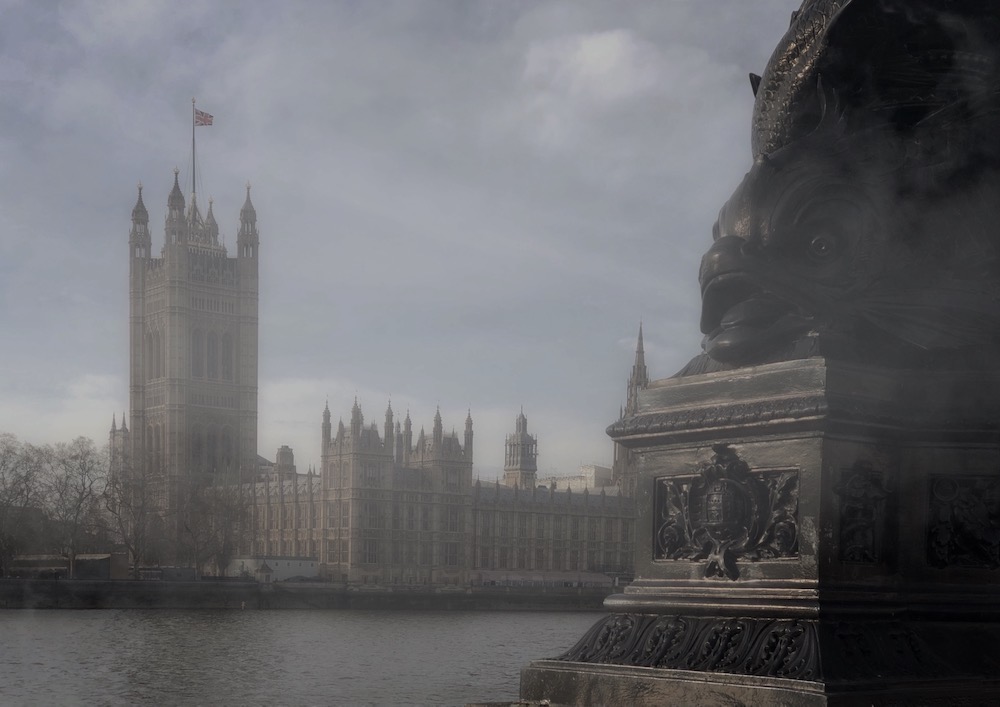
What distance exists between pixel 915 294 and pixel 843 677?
124 cm

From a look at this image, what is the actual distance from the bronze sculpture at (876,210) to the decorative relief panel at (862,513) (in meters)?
0.39

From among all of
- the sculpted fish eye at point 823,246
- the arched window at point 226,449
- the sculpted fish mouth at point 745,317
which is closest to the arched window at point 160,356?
the arched window at point 226,449

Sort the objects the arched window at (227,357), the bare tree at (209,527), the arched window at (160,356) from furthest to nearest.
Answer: the arched window at (227,357) → the arched window at (160,356) → the bare tree at (209,527)

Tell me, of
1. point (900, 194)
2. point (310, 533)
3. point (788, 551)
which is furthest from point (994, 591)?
point (310, 533)

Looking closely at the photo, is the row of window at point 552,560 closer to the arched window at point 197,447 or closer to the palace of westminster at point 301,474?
the palace of westminster at point 301,474

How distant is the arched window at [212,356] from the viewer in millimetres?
95250

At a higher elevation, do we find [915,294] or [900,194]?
[900,194]

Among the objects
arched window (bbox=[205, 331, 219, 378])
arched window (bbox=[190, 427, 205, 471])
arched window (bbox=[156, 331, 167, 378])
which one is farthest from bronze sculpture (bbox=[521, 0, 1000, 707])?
arched window (bbox=[205, 331, 219, 378])

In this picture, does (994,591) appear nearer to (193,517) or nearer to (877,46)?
(877,46)

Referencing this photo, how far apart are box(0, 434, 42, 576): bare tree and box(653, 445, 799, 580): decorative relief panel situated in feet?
170

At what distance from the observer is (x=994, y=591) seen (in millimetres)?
4434

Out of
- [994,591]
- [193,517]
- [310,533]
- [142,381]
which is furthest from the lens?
[142,381]

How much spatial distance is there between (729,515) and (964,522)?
72cm

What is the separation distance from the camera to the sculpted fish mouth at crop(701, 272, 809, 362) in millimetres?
4551
